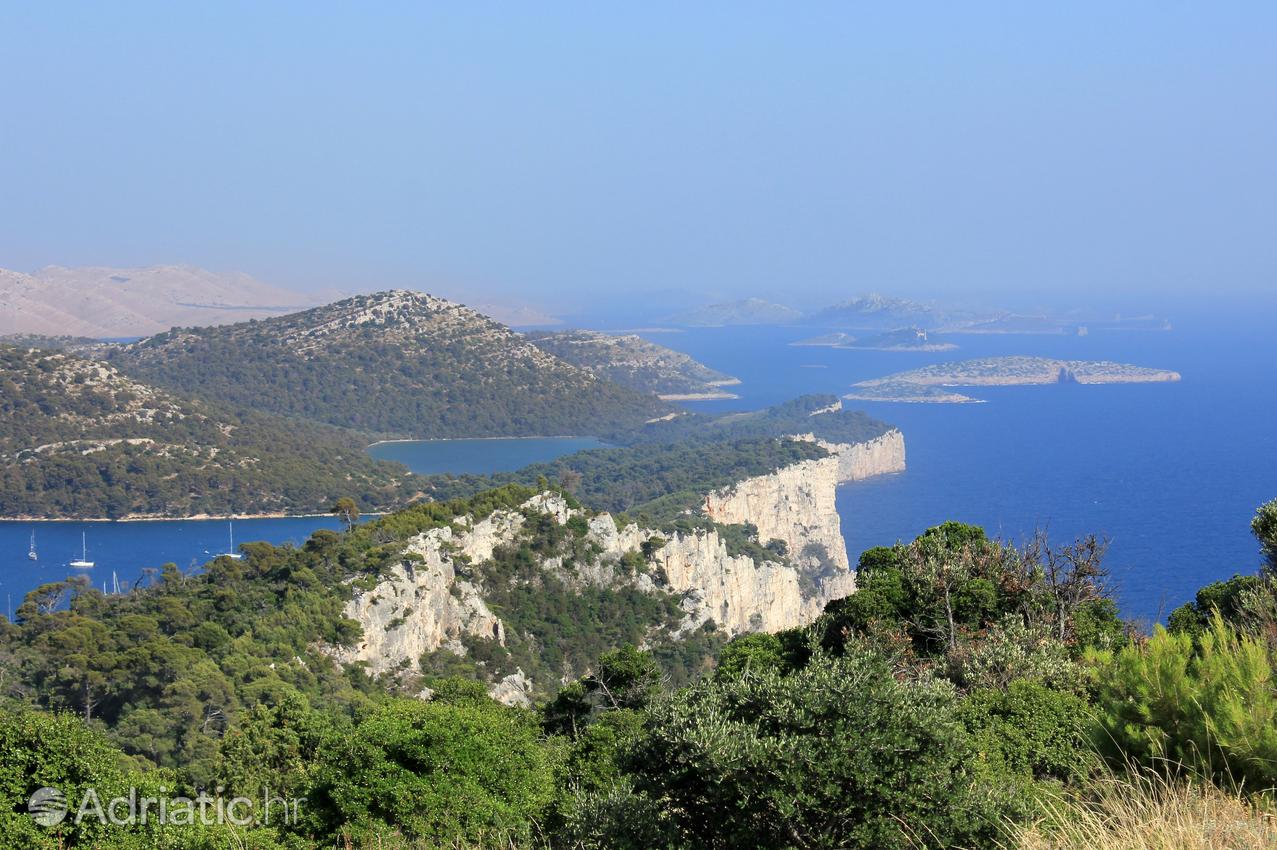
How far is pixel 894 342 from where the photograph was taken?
18988 cm

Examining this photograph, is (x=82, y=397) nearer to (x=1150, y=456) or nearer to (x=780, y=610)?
(x=780, y=610)

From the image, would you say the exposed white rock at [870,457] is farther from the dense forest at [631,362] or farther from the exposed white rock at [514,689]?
the exposed white rock at [514,689]

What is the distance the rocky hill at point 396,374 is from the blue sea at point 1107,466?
2259 cm

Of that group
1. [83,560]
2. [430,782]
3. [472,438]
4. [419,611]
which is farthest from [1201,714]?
[472,438]

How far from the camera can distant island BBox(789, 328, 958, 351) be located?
186525mm

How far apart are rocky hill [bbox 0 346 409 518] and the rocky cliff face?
2149cm

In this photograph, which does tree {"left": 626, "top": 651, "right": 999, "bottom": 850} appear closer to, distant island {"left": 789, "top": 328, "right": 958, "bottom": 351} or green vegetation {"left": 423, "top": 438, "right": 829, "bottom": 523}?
green vegetation {"left": 423, "top": 438, "right": 829, "bottom": 523}

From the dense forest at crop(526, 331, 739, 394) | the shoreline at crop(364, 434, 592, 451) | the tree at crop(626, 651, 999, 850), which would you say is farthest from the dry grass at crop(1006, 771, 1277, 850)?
the dense forest at crop(526, 331, 739, 394)

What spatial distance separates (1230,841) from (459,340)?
92632 millimetres


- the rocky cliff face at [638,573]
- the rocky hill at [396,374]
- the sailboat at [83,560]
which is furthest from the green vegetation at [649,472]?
the rocky hill at [396,374]

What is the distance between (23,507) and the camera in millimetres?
57969

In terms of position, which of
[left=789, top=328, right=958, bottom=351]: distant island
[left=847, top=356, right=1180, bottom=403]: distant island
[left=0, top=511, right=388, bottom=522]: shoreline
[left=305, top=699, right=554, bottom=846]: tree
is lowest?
[left=0, top=511, right=388, bottom=522]: shoreline

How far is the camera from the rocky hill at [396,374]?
283ft

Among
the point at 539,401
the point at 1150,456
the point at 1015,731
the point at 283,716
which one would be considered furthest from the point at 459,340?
the point at 1015,731
